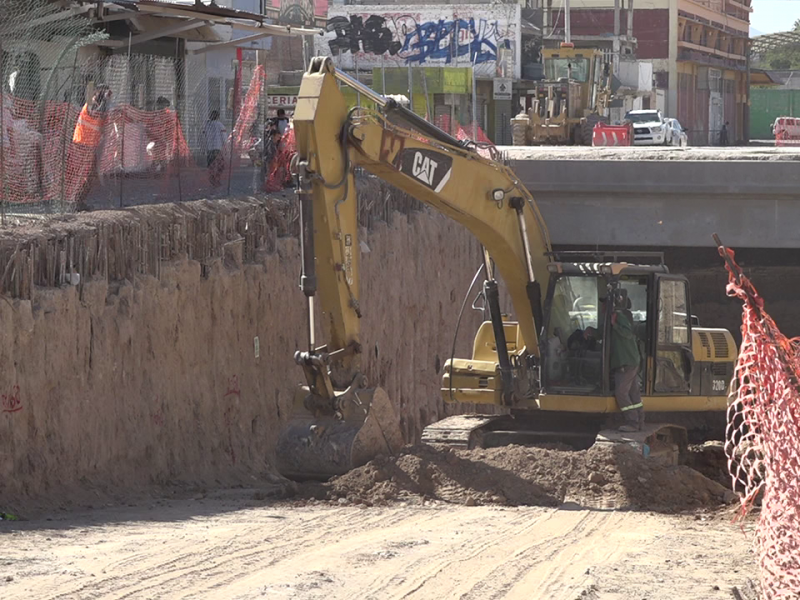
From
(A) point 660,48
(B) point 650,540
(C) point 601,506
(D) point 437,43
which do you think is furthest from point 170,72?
(A) point 660,48

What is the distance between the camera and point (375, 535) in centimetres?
1084

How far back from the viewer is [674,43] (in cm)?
7188

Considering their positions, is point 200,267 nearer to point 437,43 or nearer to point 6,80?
point 6,80

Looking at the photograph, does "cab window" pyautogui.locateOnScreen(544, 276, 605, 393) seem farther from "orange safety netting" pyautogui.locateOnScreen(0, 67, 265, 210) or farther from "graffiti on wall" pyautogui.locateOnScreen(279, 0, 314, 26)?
"graffiti on wall" pyautogui.locateOnScreen(279, 0, 314, 26)

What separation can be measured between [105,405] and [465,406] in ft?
31.5

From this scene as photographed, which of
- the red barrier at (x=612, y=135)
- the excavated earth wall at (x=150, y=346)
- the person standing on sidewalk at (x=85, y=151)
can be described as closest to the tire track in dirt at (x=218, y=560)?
the excavated earth wall at (x=150, y=346)

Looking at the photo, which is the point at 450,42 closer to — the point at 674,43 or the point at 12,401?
the point at 674,43

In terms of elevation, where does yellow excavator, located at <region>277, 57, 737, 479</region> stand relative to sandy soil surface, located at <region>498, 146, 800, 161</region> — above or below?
below

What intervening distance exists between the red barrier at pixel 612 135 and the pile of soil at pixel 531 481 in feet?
107

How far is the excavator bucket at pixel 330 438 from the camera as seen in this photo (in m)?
12.9

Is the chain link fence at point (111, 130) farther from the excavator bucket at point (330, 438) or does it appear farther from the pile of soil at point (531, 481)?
the pile of soil at point (531, 481)

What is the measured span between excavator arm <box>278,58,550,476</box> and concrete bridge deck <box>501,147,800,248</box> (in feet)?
32.2

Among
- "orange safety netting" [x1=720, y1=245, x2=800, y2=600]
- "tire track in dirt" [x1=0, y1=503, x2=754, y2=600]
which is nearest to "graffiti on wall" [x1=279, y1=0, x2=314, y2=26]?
"tire track in dirt" [x1=0, y1=503, x2=754, y2=600]

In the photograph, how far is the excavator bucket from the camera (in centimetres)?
1286
